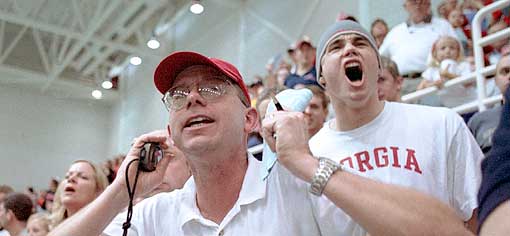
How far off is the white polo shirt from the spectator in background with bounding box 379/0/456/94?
293cm

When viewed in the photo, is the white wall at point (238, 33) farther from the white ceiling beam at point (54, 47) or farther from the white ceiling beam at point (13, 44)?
the white ceiling beam at point (13, 44)

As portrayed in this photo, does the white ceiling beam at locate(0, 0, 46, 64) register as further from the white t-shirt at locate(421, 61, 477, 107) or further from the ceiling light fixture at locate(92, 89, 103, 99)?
the white t-shirt at locate(421, 61, 477, 107)

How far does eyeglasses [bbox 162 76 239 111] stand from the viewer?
1.74 m

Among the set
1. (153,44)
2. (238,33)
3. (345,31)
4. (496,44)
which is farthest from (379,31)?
(153,44)

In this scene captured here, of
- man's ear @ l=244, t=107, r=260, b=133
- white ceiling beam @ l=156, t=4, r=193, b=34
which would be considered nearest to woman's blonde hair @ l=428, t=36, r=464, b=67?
man's ear @ l=244, t=107, r=260, b=133

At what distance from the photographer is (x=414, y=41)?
4707 mm

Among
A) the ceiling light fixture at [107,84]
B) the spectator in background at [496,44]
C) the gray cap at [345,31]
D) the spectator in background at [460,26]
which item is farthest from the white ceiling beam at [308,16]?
the gray cap at [345,31]

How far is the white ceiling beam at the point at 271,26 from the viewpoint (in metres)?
9.35

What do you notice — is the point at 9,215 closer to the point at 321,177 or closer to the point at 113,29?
the point at 321,177

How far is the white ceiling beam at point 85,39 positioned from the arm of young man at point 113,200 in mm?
9347

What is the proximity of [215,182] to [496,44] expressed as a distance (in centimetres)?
283

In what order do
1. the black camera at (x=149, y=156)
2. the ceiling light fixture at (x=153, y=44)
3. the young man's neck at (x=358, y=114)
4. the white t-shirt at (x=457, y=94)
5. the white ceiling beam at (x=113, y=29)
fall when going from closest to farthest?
the black camera at (x=149, y=156), the young man's neck at (x=358, y=114), the white t-shirt at (x=457, y=94), the white ceiling beam at (x=113, y=29), the ceiling light fixture at (x=153, y=44)

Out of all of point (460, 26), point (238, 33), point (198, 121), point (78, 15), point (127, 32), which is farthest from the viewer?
point (127, 32)

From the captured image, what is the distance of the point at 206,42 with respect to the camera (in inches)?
447
